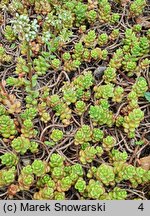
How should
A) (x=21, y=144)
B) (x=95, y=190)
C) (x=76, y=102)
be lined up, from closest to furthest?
(x=95, y=190), (x=21, y=144), (x=76, y=102)

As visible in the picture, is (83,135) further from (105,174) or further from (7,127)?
(7,127)

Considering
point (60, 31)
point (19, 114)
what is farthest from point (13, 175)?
point (60, 31)

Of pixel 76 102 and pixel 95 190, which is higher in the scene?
pixel 76 102

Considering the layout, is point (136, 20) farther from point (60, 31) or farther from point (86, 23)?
point (60, 31)

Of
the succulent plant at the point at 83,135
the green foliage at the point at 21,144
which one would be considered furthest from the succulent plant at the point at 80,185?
the green foliage at the point at 21,144

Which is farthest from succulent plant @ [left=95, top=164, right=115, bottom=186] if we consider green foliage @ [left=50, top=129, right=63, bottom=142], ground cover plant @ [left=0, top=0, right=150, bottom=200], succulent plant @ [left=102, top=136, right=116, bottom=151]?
green foliage @ [left=50, top=129, right=63, bottom=142]

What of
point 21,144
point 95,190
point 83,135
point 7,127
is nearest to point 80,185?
point 95,190

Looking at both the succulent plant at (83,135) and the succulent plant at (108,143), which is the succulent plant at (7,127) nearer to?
the succulent plant at (83,135)

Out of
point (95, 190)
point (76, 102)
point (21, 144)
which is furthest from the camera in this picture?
point (76, 102)

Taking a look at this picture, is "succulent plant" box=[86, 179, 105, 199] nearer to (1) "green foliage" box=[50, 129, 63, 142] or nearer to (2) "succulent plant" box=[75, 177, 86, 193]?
(2) "succulent plant" box=[75, 177, 86, 193]
